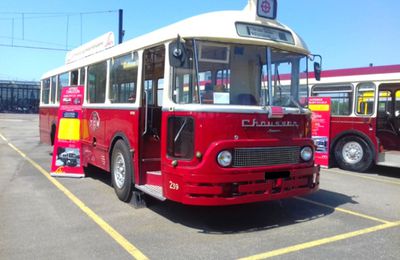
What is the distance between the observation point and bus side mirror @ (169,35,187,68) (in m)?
5.65

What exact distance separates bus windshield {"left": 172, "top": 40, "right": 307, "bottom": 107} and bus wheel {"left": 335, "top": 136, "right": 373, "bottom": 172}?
19.3ft

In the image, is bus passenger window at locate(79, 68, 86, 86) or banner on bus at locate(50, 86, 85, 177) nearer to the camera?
banner on bus at locate(50, 86, 85, 177)

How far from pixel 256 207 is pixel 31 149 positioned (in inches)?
448

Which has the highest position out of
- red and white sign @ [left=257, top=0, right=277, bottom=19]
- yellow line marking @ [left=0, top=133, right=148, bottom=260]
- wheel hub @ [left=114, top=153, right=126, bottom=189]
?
red and white sign @ [left=257, top=0, right=277, bottom=19]

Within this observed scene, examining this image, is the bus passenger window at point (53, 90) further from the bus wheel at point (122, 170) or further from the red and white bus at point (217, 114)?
the red and white bus at point (217, 114)

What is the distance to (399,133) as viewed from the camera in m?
12.2

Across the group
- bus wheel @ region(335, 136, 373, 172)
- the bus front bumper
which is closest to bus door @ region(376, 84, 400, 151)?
bus wheel @ region(335, 136, 373, 172)

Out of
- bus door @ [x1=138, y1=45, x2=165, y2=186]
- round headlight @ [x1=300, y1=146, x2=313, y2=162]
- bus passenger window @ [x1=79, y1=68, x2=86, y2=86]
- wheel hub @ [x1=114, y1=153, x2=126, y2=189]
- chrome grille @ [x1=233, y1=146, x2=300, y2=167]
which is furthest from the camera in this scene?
bus passenger window @ [x1=79, y1=68, x2=86, y2=86]

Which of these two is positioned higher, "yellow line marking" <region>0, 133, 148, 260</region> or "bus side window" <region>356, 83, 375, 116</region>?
"bus side window" <region>356, 83, 375, 116</region>

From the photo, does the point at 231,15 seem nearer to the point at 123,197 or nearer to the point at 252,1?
the point at 252,1

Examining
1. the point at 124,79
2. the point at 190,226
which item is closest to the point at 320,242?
the point at 190,226

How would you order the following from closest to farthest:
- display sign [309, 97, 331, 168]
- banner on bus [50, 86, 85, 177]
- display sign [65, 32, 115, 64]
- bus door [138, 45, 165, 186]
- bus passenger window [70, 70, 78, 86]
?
bus door [138, 45, 165, 186], banner on bus [50, 86, 85, 177], display sign [65, 32, 115, 64], bus passenger window [70, 70, 78, 86], display sign [309, 97, 331, 168]

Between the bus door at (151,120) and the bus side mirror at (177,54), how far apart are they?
3.03 feet

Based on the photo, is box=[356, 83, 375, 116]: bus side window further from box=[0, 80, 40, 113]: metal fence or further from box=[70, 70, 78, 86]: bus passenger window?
box=[0, 80, 40, 113]: metal fence
